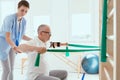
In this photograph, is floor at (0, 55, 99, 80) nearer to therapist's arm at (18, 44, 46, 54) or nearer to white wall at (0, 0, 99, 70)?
white wall at (0, 0, 99, 70)

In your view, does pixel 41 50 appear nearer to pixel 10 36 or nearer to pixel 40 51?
pixel 40 51

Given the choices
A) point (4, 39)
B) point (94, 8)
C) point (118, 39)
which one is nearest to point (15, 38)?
point (4, 39)

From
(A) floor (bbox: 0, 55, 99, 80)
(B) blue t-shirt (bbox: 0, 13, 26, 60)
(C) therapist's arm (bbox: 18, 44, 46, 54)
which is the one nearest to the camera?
(C) therapist's arm (bbox: 18, 44, 46, 54)

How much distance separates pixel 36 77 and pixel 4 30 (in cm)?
103

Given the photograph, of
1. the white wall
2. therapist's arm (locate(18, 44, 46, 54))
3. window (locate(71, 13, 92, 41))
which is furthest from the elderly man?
window (locate(71, 13, 92, 41))

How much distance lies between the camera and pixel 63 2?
18.2 feet

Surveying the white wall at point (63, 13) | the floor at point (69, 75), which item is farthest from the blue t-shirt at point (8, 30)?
the white wall at point (63, 13)

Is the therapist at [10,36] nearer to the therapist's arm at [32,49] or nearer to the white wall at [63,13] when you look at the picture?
the therapist's arm at [32,49]

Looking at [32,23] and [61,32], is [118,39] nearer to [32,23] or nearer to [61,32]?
[61,32]

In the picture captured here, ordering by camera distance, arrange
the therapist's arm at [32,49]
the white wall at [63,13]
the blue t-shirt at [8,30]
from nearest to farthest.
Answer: the therapist's arm at [32,49] < the blue t-shirt at [8,30] < the white wall at [63,13]

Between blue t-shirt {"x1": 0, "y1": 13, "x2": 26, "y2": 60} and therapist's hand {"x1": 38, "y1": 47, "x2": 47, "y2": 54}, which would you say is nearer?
therapist's hand {"x1": 38, "y1": 47, "x2": 47, "y2": 54}

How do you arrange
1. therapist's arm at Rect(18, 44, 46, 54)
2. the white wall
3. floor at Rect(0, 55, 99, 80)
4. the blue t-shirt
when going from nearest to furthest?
therapist's arm at Rect(18, 44, 46, 54) → the blue t-shirt → floor at Rect(0, 55, 99, 80) → the white wall

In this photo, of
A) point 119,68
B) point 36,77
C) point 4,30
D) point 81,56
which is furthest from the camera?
point 81,56

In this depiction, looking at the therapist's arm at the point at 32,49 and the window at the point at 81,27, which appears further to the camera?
the window at the point at 81,27
